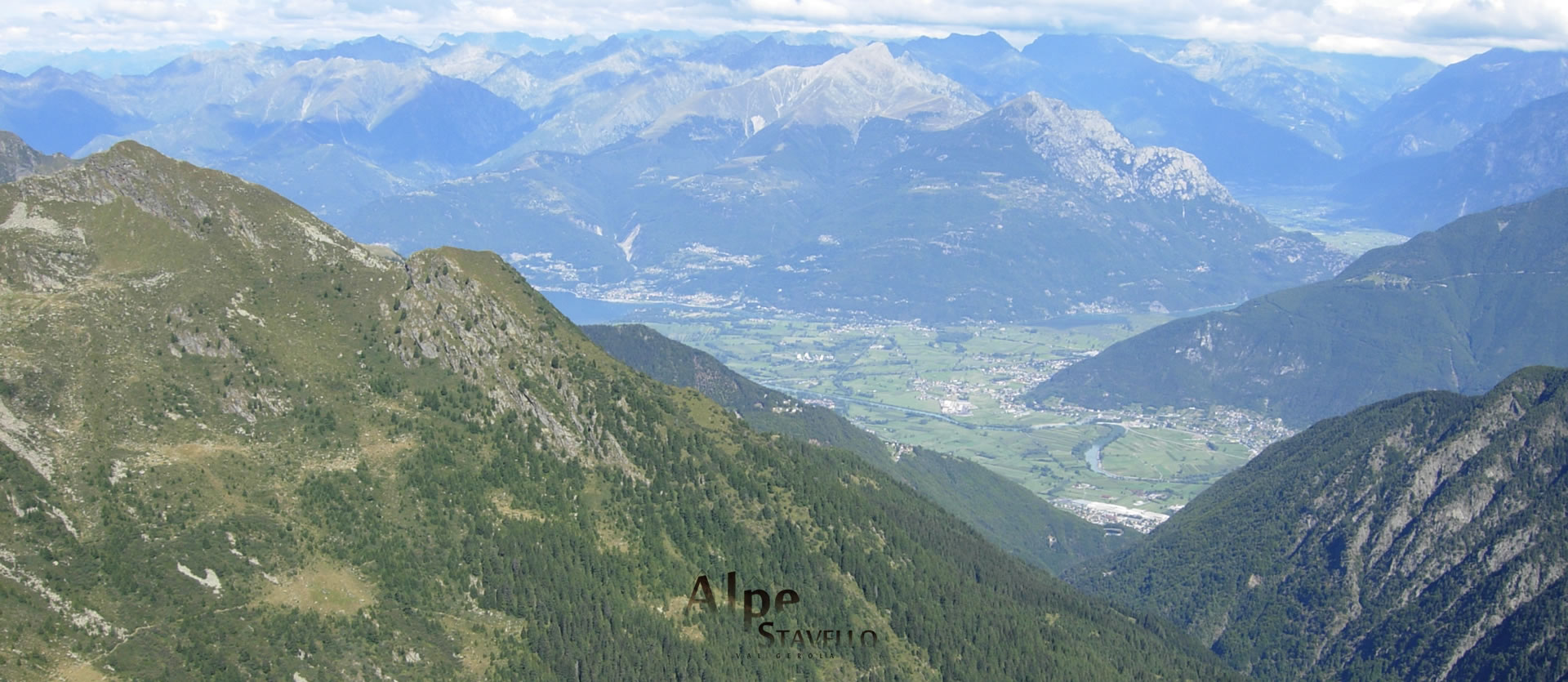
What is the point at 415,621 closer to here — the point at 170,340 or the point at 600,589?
the point at 600,589

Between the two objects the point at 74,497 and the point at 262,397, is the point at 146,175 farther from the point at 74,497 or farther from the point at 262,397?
the point at 74,497

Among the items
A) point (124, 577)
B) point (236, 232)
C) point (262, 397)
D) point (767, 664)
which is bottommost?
point (767, 664)

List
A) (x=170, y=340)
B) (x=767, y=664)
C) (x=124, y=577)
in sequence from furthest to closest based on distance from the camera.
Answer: (x=767, y=664)
(x=170, y=340)
(x=124, y=577)

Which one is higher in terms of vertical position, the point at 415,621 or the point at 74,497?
the point at 74,497

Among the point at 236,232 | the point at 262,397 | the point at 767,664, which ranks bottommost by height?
the point at 767,664

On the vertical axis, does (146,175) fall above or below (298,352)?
above

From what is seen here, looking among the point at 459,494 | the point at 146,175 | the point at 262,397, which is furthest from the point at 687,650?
the point at 146,175

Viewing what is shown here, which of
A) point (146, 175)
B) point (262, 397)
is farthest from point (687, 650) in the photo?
point (146, 175)

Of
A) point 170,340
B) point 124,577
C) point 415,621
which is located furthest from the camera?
point 170,340

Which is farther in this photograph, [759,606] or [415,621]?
[759,606]
